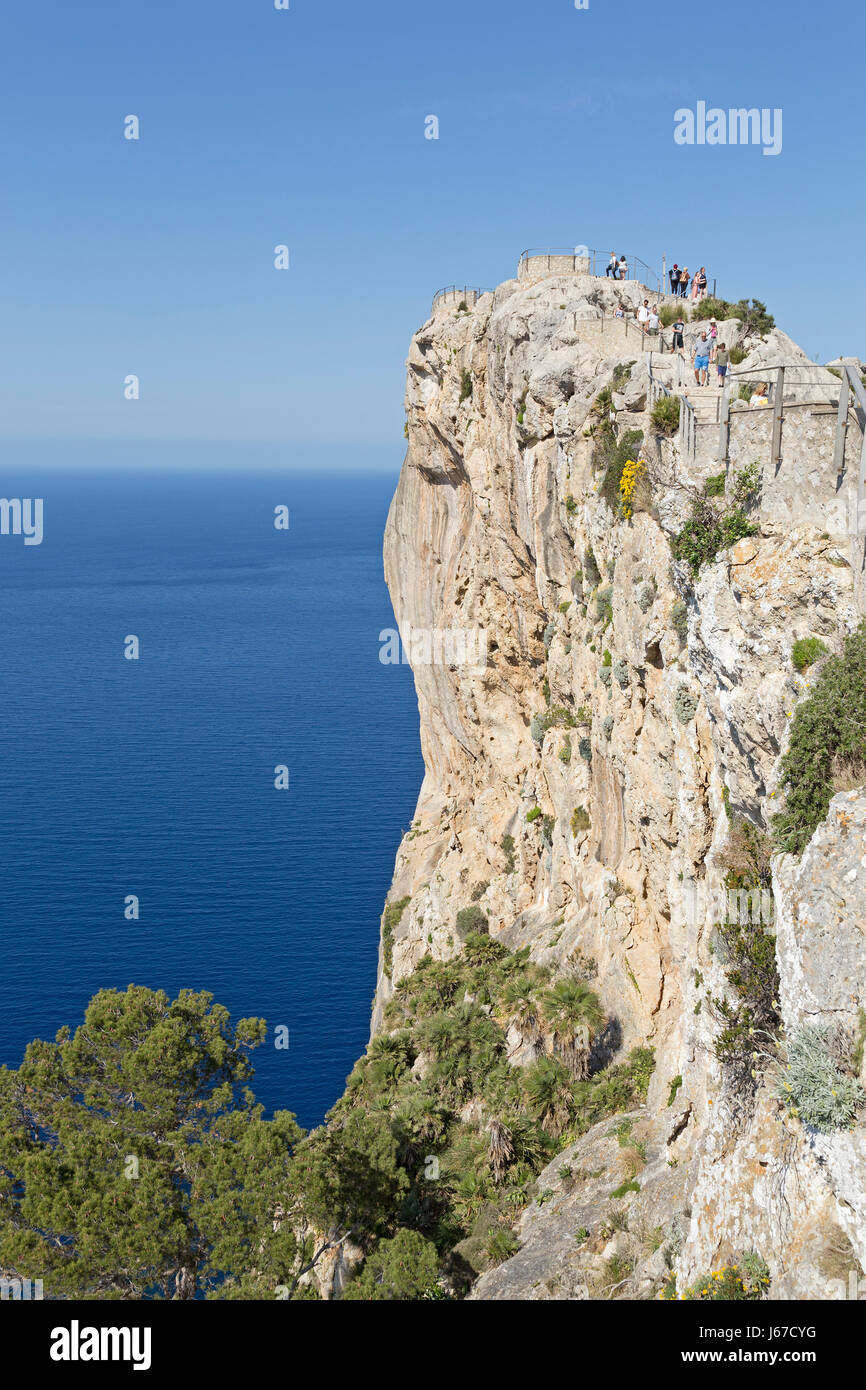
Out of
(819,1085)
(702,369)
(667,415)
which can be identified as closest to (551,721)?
(702,369)

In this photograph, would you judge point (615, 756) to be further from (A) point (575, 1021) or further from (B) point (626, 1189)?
(B) point (626, 1189)

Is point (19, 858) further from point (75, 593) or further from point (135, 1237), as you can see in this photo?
point (75, 593)

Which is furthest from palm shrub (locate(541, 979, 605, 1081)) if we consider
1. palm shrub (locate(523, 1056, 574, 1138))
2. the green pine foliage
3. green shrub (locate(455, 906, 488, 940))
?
green shrub (locate(455, 906, 488, 940))

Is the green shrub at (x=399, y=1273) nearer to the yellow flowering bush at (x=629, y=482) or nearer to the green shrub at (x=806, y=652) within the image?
the green shrub at (x=806, y=652)

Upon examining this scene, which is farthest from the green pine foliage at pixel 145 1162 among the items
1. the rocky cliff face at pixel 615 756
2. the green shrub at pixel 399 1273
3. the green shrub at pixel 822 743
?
the green shrub at pixel 822 743

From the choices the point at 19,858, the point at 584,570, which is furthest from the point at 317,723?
the point at 584,570

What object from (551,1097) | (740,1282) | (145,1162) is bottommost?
(551,1097)
